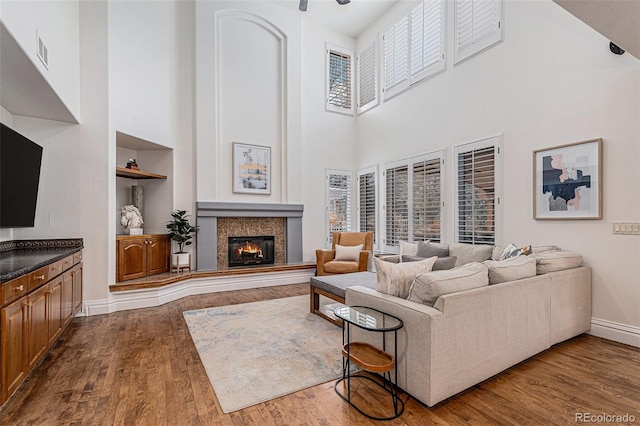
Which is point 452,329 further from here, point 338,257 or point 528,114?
A: point 338,257

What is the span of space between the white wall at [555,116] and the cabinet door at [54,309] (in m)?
4.87

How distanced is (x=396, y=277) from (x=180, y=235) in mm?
4117

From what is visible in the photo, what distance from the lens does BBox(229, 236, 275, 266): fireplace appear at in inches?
242

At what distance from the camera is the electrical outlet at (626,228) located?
302 cm

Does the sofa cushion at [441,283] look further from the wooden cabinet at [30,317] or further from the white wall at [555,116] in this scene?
the wooden cabinet at [30,317]

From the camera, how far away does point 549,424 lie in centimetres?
188

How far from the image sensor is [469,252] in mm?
4152

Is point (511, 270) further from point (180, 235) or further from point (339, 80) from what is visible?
point (339, 80)

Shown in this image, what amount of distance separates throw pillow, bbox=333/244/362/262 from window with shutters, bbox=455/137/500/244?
5.54ft

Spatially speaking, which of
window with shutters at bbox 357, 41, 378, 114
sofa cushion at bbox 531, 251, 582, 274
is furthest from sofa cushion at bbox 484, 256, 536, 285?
window with shutters at bbox 357, 41, 378, 114

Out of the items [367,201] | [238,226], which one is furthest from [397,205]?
[238,226]

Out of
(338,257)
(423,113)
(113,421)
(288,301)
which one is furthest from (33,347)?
(423,113)

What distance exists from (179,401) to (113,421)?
14.7 inches

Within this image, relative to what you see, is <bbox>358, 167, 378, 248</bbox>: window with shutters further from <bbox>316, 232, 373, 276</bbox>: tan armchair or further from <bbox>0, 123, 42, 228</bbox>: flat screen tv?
<bbox>0, 123, 42, 228</bbox>: flat screen tv
